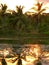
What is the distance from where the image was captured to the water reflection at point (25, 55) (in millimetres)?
16312

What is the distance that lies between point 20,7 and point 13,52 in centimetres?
983

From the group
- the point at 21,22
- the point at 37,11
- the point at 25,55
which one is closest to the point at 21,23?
the point at 21,22

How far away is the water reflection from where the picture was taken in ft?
53.5

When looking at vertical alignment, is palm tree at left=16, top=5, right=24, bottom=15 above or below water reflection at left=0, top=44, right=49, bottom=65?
above

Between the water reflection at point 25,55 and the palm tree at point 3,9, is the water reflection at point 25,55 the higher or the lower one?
the lower one

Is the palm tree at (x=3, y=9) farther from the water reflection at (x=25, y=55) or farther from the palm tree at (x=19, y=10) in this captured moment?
the water reflection at (x=25, y=55)

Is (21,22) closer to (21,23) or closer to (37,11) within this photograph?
(21,23)

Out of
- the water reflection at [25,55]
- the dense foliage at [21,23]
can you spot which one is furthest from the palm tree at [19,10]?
the water reflection at [25,55]

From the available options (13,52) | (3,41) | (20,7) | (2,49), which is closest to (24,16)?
(20,7)

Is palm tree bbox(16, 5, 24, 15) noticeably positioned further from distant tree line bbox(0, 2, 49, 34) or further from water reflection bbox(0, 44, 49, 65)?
water reflection bbox(0, 44, 49, 65)

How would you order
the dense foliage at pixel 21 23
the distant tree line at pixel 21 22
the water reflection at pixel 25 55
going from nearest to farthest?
the water reflection at pixel 25 55, the dense foliage at pixel 21 23, the distant tree line at pixel 21 22

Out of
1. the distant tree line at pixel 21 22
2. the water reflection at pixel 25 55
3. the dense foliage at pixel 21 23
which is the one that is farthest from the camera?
the distant tree line at pixel 21 22

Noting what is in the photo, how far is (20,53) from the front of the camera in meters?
16.2

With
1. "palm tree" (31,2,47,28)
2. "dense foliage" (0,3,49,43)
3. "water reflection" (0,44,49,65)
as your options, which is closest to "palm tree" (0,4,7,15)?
"dense foliage" (0,3,49,43)
